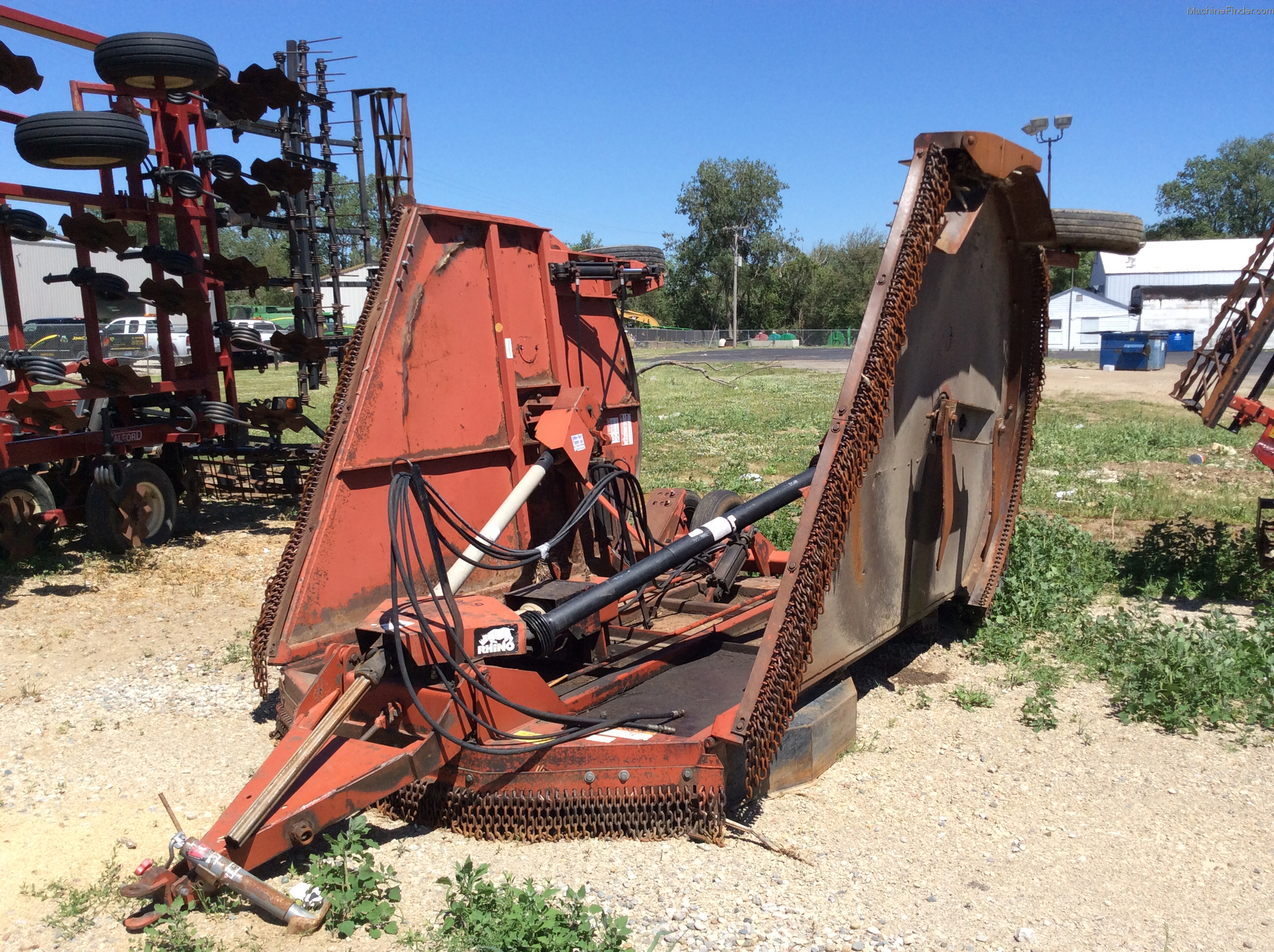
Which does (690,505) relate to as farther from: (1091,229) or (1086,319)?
(1086,319)

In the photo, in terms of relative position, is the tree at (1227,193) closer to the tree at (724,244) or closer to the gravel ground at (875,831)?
the tree at (724,244)

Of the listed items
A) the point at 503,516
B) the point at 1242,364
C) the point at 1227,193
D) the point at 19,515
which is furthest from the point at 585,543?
the point at 1227,193

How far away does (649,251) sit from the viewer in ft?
27.0

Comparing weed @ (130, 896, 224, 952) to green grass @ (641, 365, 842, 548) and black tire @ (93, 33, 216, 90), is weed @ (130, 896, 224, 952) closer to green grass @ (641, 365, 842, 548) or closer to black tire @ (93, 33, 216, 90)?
green grass @ (641, 365, 842, 548)

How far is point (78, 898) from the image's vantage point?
11.2 feet

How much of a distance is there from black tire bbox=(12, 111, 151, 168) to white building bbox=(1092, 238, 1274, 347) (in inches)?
2289

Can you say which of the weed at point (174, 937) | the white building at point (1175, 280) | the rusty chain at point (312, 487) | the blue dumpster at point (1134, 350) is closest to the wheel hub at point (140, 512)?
the rusty chain at point (312, 487)

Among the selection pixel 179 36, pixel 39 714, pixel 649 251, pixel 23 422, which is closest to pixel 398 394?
pixel 39 714

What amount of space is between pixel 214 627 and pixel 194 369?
3.78m

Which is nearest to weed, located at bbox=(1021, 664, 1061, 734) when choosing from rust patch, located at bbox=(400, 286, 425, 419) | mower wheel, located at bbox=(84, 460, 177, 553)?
rust patch, located at bbox=(400, 286, 425, 419)

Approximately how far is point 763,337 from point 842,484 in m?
68.7

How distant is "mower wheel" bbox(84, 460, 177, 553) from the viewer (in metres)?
8.35

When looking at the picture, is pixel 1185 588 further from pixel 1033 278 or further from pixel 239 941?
pixel 239 941

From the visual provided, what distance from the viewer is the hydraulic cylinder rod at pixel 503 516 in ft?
16.4
